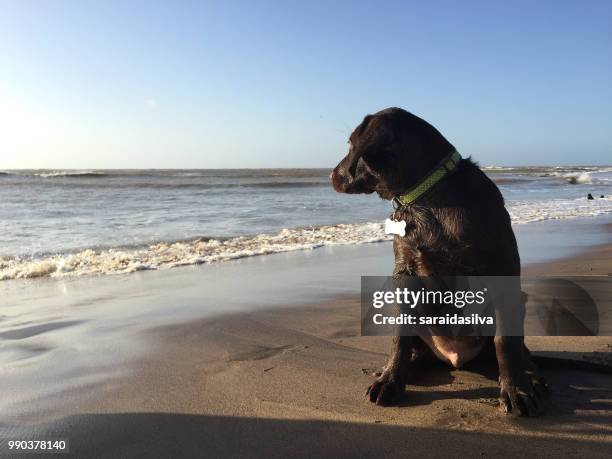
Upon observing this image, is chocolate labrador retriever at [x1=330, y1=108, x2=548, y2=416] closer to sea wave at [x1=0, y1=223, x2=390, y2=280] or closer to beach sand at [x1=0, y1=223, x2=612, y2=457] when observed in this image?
beach sand at [x1=0, y1=223, x2=612, y2=457]

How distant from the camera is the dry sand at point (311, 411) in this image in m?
2.27

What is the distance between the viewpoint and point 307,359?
11.4ft

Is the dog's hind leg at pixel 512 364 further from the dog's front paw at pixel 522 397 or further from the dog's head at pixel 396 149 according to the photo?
the dog's head at pixel 396 149

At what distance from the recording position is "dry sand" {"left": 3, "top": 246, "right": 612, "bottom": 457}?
7.45ft

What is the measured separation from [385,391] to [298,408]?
47 centimetres

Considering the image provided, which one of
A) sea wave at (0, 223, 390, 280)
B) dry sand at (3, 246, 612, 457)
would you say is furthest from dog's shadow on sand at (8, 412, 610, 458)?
sea wave at (0, 223, 390, 280)

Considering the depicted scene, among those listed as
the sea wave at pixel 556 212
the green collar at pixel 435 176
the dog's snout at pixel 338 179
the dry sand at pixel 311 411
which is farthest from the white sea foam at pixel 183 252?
the green collar at pixel 435 176

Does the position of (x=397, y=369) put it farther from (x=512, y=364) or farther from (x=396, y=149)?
(x=396, y=149)

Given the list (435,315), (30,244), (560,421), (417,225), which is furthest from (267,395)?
(30,244)

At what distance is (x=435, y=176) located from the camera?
2764mm

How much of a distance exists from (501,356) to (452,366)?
580mm

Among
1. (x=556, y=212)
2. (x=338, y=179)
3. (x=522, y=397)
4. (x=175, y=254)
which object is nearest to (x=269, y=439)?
(x=522, y=397)

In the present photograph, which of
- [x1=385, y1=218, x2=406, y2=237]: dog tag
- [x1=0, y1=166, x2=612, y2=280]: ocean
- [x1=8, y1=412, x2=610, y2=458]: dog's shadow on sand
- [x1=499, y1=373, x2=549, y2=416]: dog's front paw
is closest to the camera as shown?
[x1=8, y1=412, x2=610, y2=458]: dog's shadow on sand

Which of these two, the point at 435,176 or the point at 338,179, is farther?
the point at 338,179
